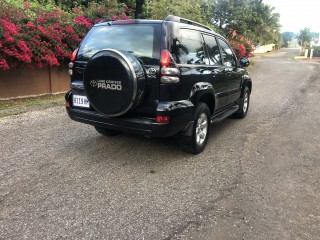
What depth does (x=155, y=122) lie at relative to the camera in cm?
358

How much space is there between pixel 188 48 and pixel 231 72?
1742 millimetres

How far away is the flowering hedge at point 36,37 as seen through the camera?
6.74 meters

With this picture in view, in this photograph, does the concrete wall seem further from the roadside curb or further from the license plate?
the license plate

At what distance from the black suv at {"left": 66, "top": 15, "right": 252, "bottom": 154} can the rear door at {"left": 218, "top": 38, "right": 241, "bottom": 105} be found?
3.18ft

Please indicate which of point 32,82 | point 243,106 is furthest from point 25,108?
point 243,106

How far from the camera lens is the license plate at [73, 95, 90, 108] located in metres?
4.08

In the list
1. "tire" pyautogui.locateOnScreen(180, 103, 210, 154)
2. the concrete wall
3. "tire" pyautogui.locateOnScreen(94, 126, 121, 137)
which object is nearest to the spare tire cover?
"tire" pyautogui.locateOnScreen(180, 103, 210, 154)

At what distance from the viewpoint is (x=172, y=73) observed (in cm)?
355

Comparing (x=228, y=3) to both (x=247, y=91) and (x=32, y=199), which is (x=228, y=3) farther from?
(x=32, y=199)

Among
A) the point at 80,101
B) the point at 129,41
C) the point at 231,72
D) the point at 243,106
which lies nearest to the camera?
the point at 129,41

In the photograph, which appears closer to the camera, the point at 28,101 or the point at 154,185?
the point at 154,185

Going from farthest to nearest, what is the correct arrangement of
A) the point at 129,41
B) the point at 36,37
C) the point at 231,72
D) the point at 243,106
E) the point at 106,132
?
the point at 36,37
the point at 243,106
the point at 231,72
the point at 106,132
the point at 129,41

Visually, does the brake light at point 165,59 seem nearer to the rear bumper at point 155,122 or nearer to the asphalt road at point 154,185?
the rear bumper at point 155,122

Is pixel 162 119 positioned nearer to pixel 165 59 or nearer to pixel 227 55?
pixel 165 59
